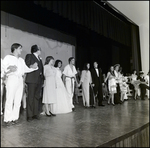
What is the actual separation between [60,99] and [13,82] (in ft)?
3.65

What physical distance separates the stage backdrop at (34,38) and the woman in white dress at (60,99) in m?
0.28

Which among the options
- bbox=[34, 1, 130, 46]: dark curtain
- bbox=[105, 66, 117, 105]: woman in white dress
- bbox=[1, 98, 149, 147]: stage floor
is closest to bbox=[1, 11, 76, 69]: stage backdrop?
bbox=[34, 1, 130, 46]: dark curtain

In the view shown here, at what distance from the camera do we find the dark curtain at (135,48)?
3157 millimetres

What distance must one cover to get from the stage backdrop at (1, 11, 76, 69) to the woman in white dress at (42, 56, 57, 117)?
4.9 inches

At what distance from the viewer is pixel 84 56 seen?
10.5ft

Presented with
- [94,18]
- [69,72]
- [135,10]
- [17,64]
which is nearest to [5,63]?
[17,64]

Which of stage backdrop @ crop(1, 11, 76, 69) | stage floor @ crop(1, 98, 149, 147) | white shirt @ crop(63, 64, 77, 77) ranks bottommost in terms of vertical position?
stage floor @ crop(1, 98, 149, 147)

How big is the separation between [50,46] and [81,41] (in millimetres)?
743

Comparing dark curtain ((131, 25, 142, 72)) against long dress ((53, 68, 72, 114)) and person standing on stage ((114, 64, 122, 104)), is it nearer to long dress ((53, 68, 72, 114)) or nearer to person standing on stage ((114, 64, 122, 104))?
person standing on stage ((114, 64, 122, 104))

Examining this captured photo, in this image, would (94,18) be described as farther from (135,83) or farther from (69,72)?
(135,83)

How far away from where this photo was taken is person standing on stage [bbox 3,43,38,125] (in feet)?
6.72

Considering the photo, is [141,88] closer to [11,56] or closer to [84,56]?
[84,56]

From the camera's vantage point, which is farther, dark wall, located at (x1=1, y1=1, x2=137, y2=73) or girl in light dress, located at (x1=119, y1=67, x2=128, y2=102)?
girl in light dress, located at (x1=119, y1=67, x2=128, y2=102)

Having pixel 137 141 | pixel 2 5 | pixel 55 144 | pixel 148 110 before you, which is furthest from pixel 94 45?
pixel 55 144
